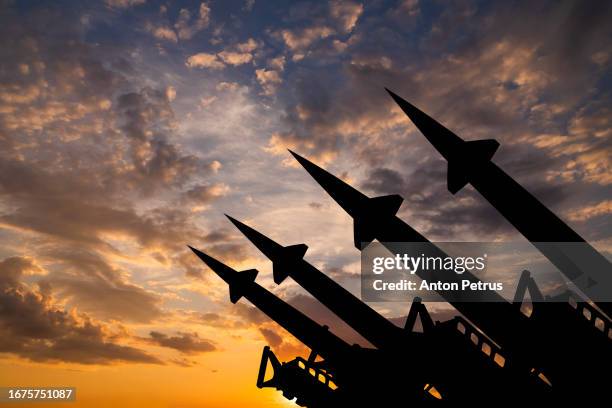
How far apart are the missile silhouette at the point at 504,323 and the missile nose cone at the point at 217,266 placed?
8074mm

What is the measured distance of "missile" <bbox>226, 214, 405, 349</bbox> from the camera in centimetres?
1127

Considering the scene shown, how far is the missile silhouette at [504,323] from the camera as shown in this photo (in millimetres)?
7227

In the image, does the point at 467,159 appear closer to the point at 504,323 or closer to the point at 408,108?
the point at 408,108

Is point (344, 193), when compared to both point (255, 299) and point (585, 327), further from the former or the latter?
point (255, 299)

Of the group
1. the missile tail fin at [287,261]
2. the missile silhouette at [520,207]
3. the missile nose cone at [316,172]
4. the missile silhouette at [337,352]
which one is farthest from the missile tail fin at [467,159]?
the missile tail fin at [287,261]

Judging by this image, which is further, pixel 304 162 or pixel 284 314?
pixel 284 314

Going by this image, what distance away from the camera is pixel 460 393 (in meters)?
7.61

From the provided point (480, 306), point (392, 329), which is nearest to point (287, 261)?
point (392, 329)

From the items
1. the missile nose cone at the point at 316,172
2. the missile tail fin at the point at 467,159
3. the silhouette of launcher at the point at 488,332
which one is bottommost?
the silhouette of launcher at the point at 488,332

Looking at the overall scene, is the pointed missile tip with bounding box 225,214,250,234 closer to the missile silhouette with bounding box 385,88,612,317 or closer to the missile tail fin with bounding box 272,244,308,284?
the missile tail fin with bounding box 272,244,308,284

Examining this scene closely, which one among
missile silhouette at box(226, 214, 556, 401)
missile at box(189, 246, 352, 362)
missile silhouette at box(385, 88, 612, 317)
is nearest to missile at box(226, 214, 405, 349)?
missile silhouette at box(226, 214, 556, 401)

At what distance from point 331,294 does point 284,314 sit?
2726mm

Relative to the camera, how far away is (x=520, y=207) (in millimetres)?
6992

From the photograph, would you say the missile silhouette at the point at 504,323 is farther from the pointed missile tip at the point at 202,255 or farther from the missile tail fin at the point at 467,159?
the pointed missile tip at the point at 202,255
